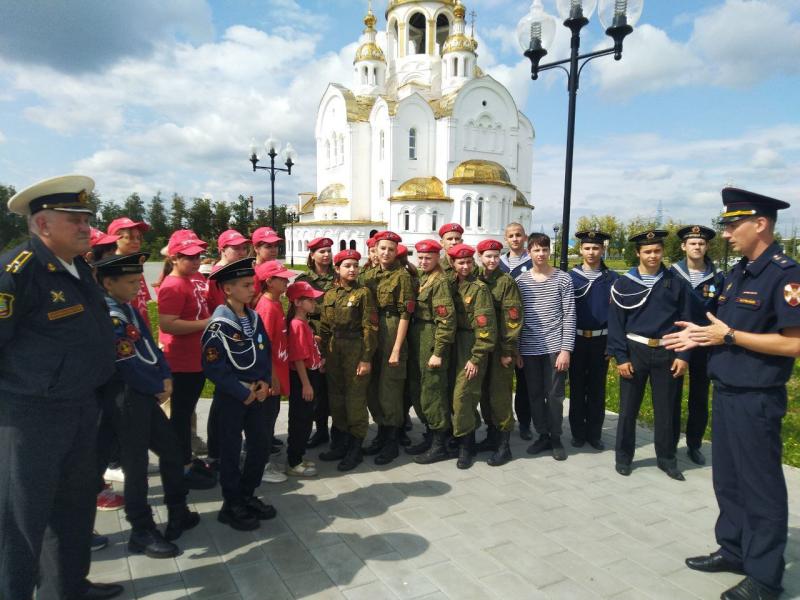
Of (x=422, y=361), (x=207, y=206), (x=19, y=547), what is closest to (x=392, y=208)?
(x=207, y=206)

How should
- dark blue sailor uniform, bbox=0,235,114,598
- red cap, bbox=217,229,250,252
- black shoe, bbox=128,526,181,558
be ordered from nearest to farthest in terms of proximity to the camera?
1. dark blue sailor uniform, bbox=0,235,114,598
2. black shoe, bbox=128,526,181,558
3. red cap, bbox=217,229,250,252

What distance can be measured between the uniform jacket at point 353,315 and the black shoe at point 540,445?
2.02 meters

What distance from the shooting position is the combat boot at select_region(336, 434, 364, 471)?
4.83 metres

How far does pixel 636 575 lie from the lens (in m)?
3.21

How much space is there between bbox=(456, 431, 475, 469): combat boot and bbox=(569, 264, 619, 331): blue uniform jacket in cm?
171

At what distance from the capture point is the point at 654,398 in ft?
15.5

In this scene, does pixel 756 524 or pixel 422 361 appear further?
pixel 422 361

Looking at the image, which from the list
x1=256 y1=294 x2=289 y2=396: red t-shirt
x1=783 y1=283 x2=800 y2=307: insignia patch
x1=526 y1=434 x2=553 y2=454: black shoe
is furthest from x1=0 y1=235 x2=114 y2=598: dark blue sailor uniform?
x1=526 y1=434 x2=553 y2=454: black shoe

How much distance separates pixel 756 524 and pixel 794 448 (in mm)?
3337

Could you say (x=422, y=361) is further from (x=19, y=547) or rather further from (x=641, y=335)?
(x=19, y=547)

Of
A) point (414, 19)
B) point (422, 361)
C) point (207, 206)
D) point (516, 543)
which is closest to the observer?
point (516, 543)

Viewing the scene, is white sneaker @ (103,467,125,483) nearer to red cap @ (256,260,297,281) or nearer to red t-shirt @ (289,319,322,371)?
red t-shirt @ (289,319,322,371)

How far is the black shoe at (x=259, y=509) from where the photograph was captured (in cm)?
385

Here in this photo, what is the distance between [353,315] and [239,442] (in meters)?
1.57
